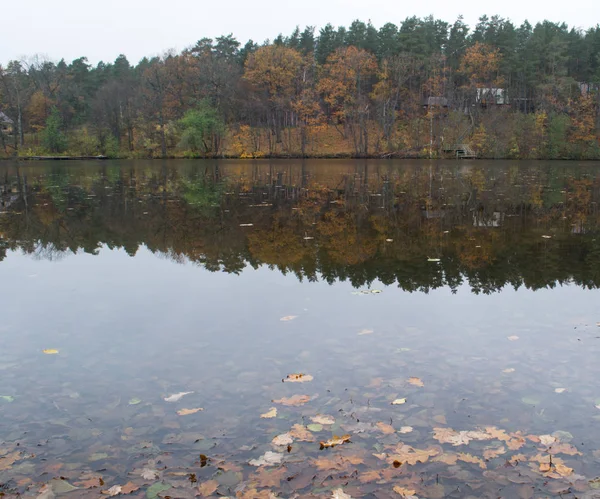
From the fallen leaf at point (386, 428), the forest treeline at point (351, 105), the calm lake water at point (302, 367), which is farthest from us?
the forest treeline at point (351, 105)

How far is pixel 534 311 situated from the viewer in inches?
249

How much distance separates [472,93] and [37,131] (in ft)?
202

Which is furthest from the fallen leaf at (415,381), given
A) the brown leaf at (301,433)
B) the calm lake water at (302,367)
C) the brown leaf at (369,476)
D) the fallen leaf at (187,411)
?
the fallen leaf at (187,411)

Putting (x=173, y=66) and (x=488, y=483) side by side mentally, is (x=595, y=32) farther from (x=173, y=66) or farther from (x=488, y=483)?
(x=488, y=483)

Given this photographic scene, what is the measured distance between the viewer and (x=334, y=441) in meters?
3.63

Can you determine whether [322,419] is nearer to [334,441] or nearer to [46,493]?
[334,441]

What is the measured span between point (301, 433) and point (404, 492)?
0.87 m

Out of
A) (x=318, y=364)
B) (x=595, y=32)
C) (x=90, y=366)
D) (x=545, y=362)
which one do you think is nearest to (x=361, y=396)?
(x=318, y=364)

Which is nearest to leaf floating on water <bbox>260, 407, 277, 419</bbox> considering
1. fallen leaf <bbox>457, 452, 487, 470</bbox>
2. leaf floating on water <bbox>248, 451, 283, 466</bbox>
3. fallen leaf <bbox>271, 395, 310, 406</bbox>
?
fallen leaf <bbox>271, 395, 310, 406</bbox>

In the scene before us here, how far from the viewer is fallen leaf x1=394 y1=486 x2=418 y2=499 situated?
10.2ft

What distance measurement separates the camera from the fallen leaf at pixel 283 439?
11.9 feet

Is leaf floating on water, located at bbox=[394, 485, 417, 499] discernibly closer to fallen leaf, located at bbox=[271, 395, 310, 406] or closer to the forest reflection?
fallen leaf, located at bbox=[271, 395, 310, 406]

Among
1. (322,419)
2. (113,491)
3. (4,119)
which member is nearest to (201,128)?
(4,119)

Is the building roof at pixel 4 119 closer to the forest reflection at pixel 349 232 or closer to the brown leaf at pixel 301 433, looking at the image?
the forest reflection at pixel 349 232
